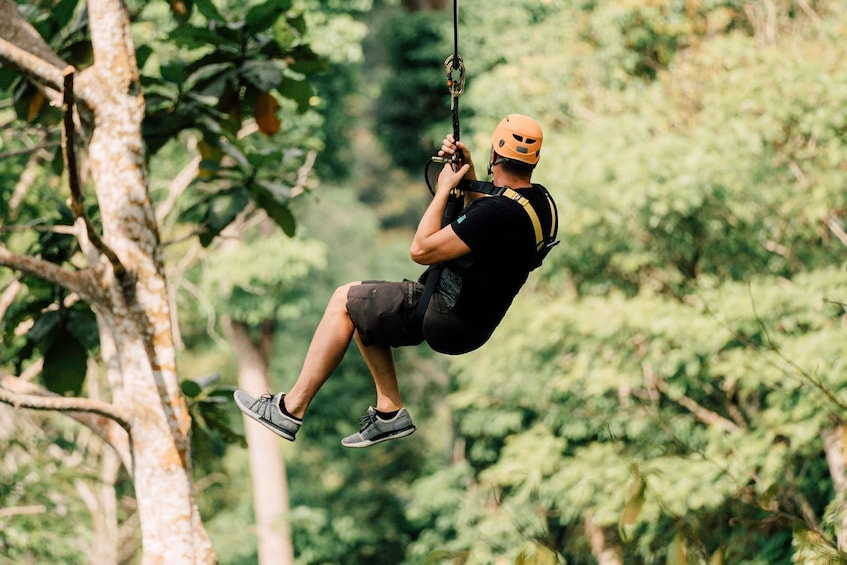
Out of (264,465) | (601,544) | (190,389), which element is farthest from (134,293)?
(264,465)

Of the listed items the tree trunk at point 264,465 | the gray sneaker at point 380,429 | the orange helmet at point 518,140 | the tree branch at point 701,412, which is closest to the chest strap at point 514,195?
the orange helmet at point 518,140

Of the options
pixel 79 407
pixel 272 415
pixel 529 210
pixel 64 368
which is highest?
pixel 529 210

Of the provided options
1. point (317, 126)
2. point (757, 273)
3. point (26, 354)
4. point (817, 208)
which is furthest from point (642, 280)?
point (26, 354)

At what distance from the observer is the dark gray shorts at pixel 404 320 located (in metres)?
3.74

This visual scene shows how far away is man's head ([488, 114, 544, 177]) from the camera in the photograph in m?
3.73

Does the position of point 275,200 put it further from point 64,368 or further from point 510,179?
point 510,179

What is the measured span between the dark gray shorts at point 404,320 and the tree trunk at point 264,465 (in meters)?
11.0

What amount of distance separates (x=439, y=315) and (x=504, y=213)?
411 mm

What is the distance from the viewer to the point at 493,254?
369 cm

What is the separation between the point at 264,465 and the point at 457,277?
1179 cm

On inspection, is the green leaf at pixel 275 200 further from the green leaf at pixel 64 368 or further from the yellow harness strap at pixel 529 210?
the yellow harness strap at pixel 529 210

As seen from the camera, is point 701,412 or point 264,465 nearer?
point 701,412

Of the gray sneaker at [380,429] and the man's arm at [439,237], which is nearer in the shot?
the man's arm at [439,237]

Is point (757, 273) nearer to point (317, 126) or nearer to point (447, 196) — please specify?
point (317, 126)
